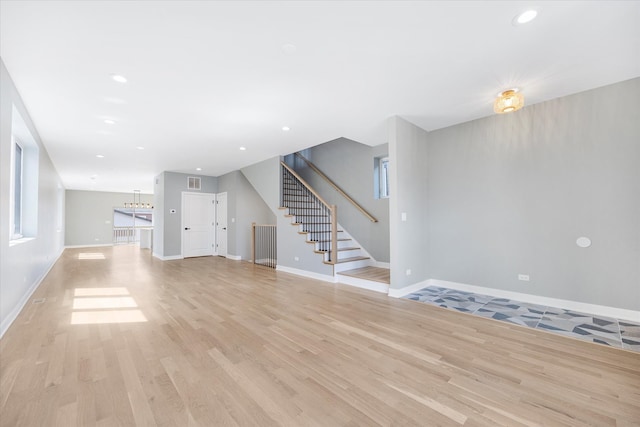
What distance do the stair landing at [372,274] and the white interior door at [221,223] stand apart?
4997 mm

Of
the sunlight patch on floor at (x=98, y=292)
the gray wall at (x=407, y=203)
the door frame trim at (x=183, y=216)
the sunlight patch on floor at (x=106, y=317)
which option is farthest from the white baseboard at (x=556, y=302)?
the door frame trim at (x=183, y=216)

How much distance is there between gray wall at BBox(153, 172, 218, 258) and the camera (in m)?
8.11

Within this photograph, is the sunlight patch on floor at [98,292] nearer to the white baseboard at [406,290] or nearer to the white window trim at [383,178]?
the white baseboard at [406,290]

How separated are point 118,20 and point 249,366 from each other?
2.83 meters

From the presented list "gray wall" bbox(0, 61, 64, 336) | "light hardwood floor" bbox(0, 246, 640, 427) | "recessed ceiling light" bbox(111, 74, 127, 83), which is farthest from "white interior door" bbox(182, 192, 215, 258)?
"recessed ceiling light" bbox(111, 74, 127, 83)

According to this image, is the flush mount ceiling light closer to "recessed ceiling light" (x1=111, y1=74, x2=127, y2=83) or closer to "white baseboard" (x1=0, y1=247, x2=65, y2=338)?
"recessed ceiling light" (x1=111, y1=74, x2=127, y2=83)

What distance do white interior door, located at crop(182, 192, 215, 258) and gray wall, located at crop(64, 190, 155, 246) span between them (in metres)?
7.26

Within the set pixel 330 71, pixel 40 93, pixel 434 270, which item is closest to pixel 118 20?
pixel 330 71

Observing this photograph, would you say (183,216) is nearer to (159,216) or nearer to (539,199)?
(159,216)

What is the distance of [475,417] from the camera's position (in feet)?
5.21

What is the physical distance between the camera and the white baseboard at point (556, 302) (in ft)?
10.1

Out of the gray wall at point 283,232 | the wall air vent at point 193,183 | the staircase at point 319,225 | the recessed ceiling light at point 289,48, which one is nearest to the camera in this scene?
the recessed ceiling light at point 289,48

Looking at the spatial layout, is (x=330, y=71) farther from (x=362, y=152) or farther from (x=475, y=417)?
(x=362, y=152)

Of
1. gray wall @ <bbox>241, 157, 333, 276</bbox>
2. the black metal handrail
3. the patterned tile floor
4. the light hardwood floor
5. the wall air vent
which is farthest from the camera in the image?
the wall air vent
